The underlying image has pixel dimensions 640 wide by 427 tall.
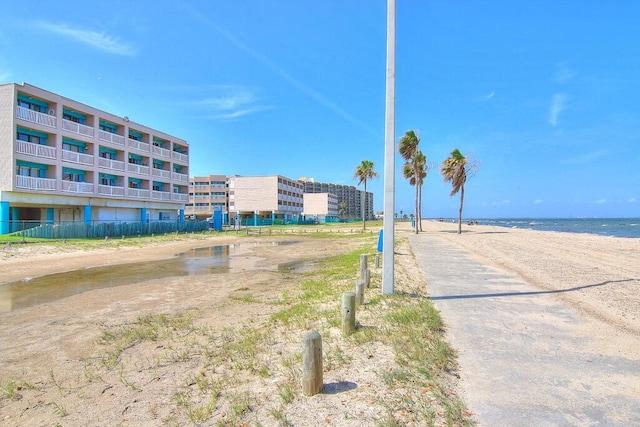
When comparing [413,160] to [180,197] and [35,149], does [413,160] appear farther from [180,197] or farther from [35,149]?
[35,149]

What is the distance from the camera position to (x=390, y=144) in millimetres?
8352

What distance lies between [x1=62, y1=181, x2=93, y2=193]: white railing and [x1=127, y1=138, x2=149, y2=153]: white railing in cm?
842

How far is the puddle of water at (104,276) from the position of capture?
34.8 ft

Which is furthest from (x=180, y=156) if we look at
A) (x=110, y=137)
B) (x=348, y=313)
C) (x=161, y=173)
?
(x=348, y=313)

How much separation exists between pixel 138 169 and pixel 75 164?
8.97 metres

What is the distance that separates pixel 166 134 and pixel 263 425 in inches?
2074

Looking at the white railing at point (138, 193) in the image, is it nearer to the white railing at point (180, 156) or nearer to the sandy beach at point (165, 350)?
the white railing at point (180, 156)

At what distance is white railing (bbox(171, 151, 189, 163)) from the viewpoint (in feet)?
168

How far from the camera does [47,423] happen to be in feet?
12.8

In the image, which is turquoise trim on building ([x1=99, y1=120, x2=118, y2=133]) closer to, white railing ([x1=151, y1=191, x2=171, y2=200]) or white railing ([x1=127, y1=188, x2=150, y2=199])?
white railing ([x1=127, y1=188, x2=150, y2=199])

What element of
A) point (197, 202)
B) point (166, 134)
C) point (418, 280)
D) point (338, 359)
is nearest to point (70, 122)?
Result: point (166, 134)

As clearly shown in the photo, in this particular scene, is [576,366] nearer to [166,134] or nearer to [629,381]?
[629,381]

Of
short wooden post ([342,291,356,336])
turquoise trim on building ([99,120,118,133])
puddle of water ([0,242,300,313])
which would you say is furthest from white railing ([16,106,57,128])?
short wooden post ([342,291,356,336])

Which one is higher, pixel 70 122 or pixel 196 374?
pixel 70 122
